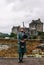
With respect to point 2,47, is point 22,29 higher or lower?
higher

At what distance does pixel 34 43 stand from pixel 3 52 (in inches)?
137

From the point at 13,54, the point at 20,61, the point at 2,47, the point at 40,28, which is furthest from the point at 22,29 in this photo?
the point at 40,28

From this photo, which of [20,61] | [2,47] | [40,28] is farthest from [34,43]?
[40,28]

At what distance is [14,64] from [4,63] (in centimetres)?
56

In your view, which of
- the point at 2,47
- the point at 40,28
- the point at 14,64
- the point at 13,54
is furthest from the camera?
the point at 40,28

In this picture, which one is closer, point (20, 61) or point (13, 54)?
point (20, 61)

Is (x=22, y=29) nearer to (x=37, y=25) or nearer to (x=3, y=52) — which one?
(x=3, y=52)

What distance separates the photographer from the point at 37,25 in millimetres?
81812

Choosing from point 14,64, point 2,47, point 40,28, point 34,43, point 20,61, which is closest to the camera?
point 14,64

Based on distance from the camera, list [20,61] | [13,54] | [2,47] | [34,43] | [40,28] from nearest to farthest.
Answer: [20,61] < [13,54] < [2,47] < [34,43] < [40,28]

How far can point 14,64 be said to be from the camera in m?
10.5

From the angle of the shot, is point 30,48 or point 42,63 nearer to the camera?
point 42,63

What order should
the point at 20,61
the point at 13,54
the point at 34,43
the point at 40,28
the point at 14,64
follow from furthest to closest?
the point at 40,28 < the point at 34,43 < the point at 13,54 < the point at 20,61 < the point at 14,64

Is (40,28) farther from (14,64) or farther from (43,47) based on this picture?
(14,64)
